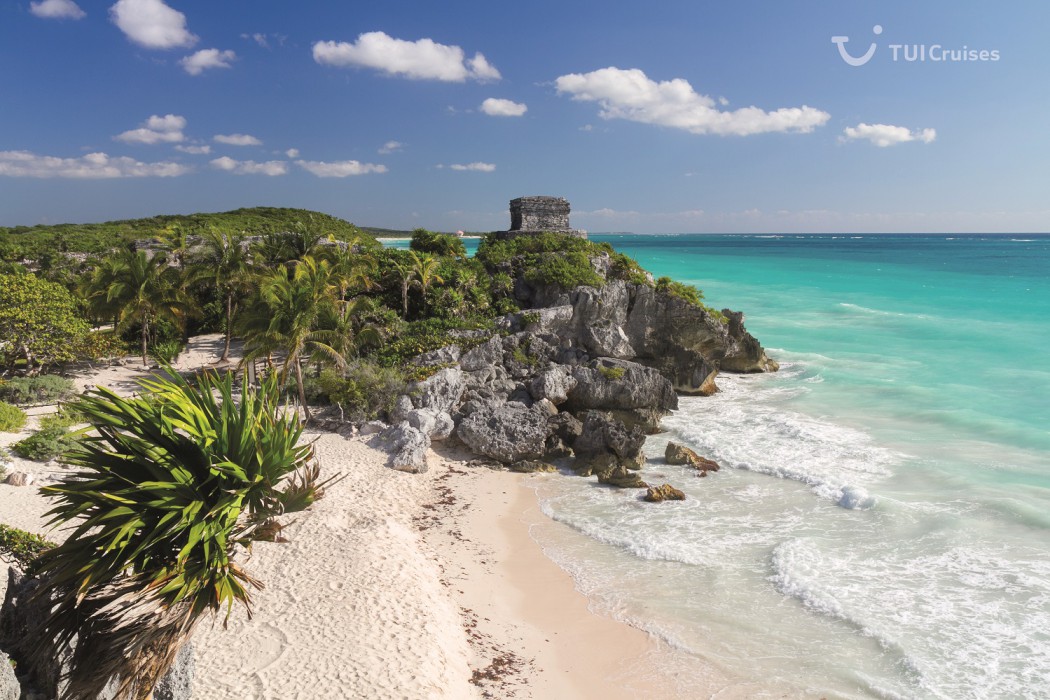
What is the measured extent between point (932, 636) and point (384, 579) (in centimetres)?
836

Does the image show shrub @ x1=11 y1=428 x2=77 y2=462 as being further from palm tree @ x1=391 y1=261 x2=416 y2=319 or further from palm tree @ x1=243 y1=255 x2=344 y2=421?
palm tree @ x1=391 y1=261 x2=416 y2=319

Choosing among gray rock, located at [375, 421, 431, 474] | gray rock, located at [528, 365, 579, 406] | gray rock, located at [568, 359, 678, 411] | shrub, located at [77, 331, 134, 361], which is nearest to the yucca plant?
gray rock, located at [375, 421, 431, 474]

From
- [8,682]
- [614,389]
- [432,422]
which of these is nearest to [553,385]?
[614,389]

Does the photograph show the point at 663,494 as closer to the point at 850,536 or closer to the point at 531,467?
the point at 531,467

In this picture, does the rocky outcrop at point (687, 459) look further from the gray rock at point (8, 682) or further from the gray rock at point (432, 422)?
the gray rock at point (8, 682)

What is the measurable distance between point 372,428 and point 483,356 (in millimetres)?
4641

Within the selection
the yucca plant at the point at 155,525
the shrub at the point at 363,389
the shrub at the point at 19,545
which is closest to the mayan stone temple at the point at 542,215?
the shrub at the point at 363,389

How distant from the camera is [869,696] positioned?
800 centimetres

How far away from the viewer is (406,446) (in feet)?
49.3

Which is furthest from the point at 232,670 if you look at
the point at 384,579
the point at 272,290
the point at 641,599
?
the point at 272,290

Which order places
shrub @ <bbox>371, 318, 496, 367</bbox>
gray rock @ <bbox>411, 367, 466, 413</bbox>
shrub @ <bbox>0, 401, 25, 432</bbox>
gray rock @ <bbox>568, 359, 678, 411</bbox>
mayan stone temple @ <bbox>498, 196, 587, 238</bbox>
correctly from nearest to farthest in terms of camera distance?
shrub @ <bbox>0, 401, 25, 432</bbox> < gray rock @ <bbox>411, 367, 466, 413</bbox> < gray rock @ <bbox>568, 359, 678, 411</bbox> < shrub @ <bbox>371, 318, 496, 367</bbox> < mayan stone temple @ <bbox>498, 196, 587, 238</bbox>

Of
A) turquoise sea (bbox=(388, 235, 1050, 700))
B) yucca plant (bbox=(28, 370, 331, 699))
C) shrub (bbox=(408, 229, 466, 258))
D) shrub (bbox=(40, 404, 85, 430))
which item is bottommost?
turquoise sea (bbox=(388, 235, 1050, 700))

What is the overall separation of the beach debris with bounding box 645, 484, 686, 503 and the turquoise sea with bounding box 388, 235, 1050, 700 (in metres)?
0.31

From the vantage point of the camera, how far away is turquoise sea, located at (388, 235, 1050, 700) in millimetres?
8648
